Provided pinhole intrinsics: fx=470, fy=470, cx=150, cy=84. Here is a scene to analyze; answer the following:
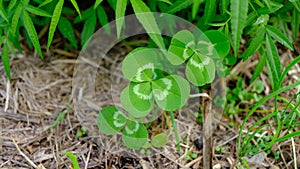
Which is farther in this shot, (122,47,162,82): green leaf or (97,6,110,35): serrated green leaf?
(97,6,110,35): serrated green leaf

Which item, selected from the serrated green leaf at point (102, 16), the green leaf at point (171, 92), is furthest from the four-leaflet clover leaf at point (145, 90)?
the serrated green leaf at point (102, 16)

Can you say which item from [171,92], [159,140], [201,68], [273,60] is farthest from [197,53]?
[159,140]

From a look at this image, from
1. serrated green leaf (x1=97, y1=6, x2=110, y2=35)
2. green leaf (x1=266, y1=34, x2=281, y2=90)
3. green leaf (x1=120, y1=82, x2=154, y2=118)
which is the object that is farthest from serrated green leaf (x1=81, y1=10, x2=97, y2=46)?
green leaf (x1=266, y1=34, x2=281, y2=90)

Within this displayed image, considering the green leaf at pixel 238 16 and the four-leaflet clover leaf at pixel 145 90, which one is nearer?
the green leaf at pixel 238 16

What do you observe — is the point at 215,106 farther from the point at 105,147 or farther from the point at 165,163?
the point at 105,147

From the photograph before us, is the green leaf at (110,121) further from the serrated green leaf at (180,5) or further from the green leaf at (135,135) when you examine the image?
the serrated green leaf at (180,5)

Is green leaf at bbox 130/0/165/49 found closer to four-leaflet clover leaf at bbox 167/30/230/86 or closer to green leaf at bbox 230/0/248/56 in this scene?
four-leaflet clover leaf at bbox 167/30/230/86

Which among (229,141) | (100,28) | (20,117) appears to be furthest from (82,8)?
(229,141)
